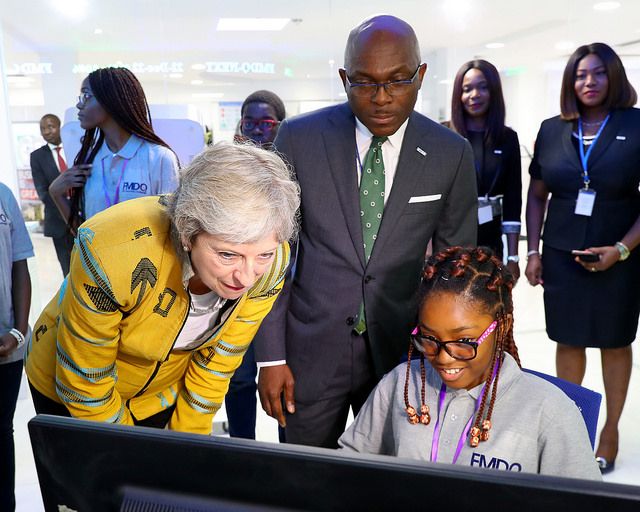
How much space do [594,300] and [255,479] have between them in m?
2.22

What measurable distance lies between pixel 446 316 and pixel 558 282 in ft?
4.90

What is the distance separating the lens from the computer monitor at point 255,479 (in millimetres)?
526

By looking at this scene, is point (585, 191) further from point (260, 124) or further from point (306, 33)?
point (306, 33)

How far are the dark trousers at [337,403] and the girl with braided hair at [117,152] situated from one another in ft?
3.17

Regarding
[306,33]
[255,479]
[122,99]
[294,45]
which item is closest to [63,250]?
[122,99]

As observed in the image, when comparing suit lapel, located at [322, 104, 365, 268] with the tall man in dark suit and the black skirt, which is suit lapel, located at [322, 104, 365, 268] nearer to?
the tall man in dark suit

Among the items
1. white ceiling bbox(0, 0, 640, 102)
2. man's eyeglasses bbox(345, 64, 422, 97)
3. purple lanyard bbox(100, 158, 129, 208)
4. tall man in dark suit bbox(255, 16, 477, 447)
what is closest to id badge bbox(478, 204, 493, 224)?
tall man in dark suit bbox(255, 16, 477, 447)

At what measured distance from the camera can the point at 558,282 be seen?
2.53 m

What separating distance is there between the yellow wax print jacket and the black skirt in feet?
5.13

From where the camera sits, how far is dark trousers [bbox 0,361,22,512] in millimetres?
1833

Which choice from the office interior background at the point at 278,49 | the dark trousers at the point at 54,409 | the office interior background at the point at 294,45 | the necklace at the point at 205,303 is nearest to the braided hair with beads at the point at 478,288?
the necklace at the point at 205,303

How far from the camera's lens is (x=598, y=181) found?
7.70 ft

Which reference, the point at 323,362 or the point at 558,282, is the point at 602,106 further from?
the point at 323,362

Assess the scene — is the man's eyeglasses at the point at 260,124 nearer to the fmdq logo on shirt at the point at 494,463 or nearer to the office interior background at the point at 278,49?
the office interior background at the point at 278,49
